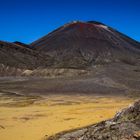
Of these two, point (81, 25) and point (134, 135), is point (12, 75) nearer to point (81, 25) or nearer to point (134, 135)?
point (81, 25)

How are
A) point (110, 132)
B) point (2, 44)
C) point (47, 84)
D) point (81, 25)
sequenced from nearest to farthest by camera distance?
1. point (110, 132)
2. point (47, 84)
3. point (2, 44)
4. point (81, 25)

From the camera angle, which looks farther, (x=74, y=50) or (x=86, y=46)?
(x=86, y=46)

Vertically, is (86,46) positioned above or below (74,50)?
above

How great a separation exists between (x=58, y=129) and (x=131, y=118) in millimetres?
5286

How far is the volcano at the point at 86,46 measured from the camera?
11006 cm

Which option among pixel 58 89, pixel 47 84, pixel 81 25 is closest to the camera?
pixel 58 89

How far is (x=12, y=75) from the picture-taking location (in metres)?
87.1

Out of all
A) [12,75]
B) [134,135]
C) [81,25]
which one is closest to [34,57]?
[12,75]

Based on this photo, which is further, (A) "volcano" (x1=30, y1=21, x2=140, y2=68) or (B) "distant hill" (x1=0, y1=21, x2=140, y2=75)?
(A) "volcano" (x1=30, y1=21, x2=140, y2=68)

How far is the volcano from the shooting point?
110 meters

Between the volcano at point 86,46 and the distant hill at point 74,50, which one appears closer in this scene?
the distant hill at point 74,50

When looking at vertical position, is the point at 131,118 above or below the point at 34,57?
below

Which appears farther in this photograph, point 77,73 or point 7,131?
point 77,73

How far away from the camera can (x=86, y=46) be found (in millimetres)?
126625
